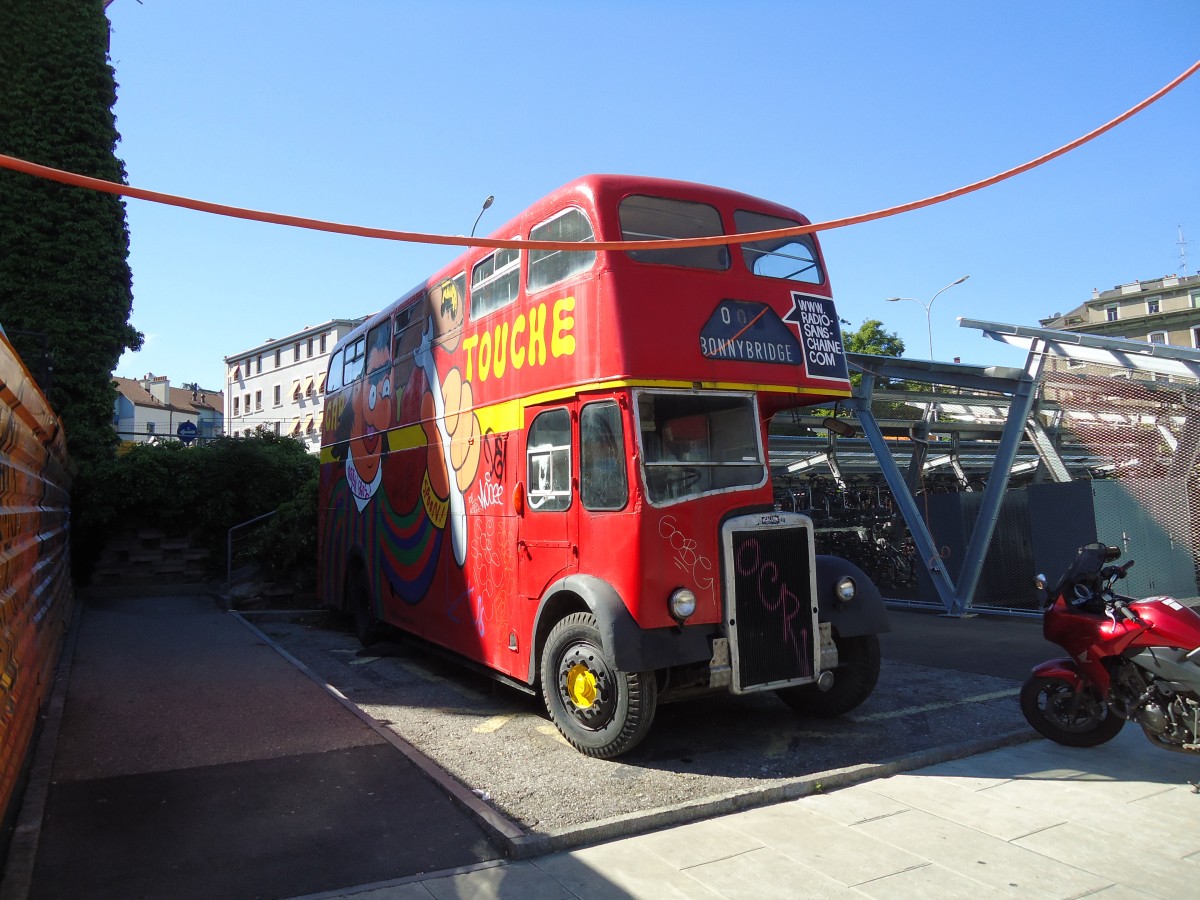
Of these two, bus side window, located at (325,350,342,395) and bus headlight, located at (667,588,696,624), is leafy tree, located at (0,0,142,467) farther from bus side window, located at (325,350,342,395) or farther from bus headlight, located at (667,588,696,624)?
bus headlight, located at (667,588,696,624)

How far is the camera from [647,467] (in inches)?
232

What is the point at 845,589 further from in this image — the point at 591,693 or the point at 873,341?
the point at 873,341

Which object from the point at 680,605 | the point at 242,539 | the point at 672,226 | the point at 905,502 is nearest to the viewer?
the point at 680,605

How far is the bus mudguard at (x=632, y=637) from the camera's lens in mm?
5543

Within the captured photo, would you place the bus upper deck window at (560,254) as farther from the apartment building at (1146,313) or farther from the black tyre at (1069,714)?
the apartment building at (1146,313)

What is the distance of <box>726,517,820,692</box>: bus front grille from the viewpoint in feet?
19.8

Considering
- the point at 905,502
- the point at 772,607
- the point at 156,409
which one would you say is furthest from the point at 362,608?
the point at 156,409

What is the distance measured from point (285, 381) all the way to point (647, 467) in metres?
68.9

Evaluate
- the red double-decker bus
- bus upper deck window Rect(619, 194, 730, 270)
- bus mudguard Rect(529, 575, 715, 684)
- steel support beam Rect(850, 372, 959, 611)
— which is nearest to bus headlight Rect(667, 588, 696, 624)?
the red double-decker bus

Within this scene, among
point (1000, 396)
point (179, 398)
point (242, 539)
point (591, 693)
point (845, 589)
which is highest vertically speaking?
point (179, 398)

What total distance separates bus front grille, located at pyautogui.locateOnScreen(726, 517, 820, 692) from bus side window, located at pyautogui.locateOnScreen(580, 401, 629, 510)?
90 centimetres

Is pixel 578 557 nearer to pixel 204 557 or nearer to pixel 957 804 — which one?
pixel 957 804

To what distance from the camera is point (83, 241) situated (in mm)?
18594

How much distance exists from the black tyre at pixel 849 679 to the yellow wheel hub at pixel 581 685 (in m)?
1.71
